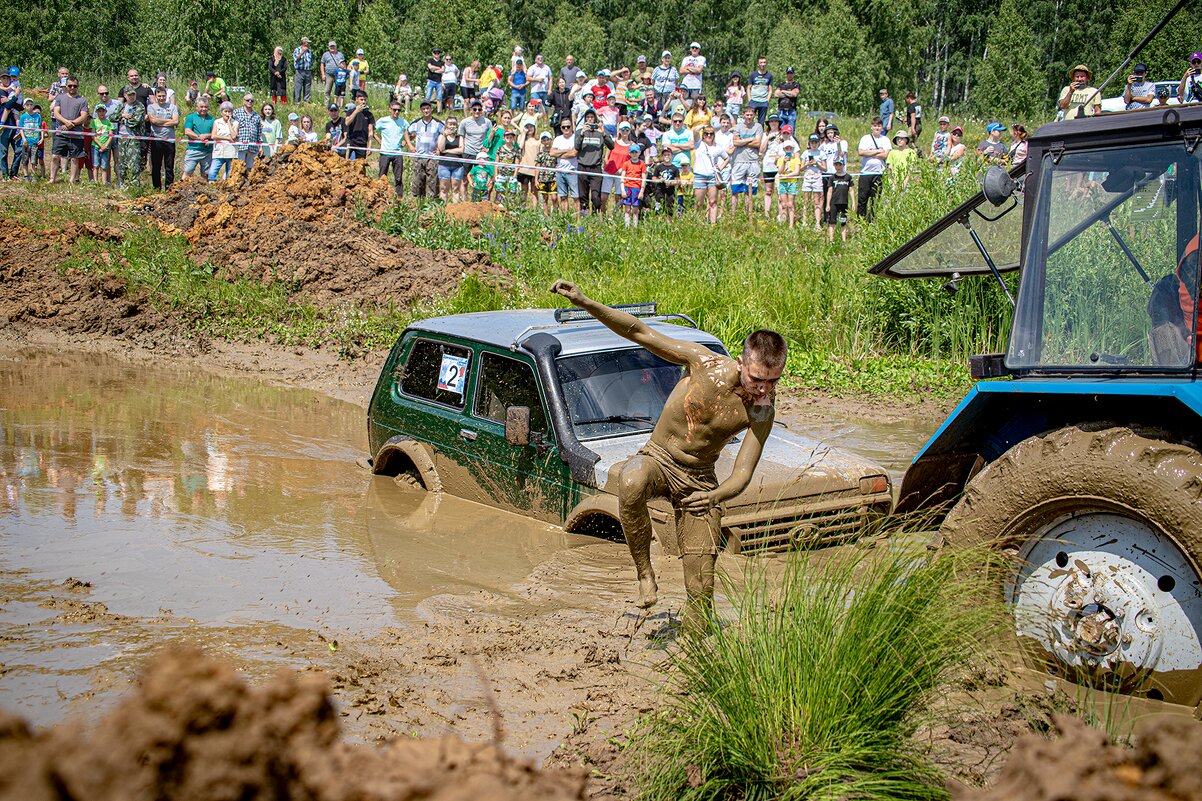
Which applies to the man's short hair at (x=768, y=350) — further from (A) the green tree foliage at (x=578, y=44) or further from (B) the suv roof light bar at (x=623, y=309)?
(A) the green tree foliage at (x=578, y=44)

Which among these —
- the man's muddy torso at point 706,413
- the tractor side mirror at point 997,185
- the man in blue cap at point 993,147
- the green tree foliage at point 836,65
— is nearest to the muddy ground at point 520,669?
the man's muddy torso at point 706,413

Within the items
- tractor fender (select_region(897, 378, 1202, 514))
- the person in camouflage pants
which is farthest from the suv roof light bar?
the person in camouflage pants

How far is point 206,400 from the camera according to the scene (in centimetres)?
1298

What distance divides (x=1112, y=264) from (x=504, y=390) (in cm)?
429

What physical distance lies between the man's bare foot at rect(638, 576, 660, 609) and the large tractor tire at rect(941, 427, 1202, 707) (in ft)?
5.63

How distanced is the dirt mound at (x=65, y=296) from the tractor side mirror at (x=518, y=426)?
32.1 feet

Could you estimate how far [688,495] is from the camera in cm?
607

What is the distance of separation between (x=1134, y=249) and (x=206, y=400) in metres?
10.4

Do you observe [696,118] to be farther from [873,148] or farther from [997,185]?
[997,185]

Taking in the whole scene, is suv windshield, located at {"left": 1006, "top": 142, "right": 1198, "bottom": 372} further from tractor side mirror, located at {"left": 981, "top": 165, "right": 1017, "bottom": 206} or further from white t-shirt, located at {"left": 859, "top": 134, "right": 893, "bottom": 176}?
white t-shirt, located at {"left": 859, "top": 134, "right": 893, "bottom": 176}

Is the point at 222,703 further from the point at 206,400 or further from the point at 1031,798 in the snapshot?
the point at 206,400

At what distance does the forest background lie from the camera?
5184cm

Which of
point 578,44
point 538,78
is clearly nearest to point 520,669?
point 538,78

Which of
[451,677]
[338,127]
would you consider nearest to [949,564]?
[451,677]
